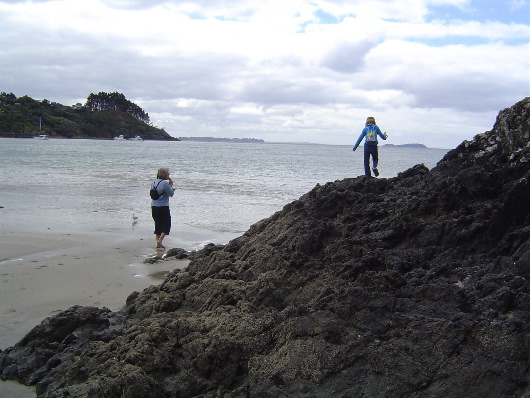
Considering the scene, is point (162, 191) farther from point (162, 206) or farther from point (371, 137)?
point (371, 137)

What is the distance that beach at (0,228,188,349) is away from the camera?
→ 616 centimetres

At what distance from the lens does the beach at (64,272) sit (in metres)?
6.16

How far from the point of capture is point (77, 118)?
137 m

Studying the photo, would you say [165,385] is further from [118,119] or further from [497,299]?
[118,119]

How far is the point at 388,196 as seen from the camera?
632 centimetres

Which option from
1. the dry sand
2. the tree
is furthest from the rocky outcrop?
the tree

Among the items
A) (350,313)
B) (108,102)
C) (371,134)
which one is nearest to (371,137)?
(371,134)

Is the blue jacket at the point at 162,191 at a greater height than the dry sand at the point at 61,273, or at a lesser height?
greater

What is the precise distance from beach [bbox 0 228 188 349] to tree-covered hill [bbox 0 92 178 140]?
112751mm

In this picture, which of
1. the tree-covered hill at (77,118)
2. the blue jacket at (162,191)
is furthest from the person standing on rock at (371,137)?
the tree-covered hill at (77,118)

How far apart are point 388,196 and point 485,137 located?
129 centimetres

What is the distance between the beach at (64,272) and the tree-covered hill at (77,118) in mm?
112751

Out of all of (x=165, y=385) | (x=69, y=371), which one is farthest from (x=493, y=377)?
(x=69, y=371)

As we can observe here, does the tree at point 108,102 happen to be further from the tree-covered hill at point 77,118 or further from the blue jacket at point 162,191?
the blue jacket at point 162,191
